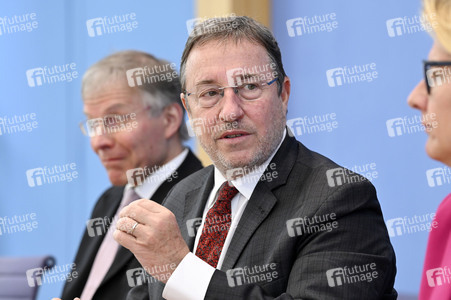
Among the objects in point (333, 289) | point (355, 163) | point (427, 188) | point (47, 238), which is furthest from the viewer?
point (47, 238)

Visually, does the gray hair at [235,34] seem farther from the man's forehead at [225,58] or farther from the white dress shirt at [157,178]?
the white dress shirt at [157,178]

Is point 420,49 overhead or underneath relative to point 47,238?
overhead

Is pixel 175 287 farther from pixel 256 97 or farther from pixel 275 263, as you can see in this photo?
pixel 256 97

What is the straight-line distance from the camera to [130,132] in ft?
9.87

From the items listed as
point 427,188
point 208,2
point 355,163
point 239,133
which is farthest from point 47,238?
point 239,133

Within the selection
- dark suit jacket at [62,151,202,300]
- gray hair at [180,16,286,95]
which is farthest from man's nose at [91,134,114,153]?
gray hair at [180,16,286,95]

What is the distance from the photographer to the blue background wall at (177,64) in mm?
3496

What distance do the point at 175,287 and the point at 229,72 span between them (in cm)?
65

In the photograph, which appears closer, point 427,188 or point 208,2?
point 427,188

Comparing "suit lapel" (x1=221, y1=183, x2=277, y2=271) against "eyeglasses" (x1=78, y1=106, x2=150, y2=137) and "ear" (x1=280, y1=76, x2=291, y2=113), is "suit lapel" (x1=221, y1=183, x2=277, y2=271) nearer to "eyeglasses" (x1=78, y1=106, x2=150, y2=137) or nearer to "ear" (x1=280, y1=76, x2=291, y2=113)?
"ear" (x1=280, y1=76, x2=291, y2=113)

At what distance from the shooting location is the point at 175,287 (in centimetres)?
179

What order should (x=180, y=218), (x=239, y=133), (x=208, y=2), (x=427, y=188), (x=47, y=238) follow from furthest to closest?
(x=47, y=238)
(x=208, y=2)
(x=427, y=188)
(x=180, y=218)
(x=239, y=133)

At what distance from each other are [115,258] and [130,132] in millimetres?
624

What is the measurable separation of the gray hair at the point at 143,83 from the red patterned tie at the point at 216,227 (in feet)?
3.55
